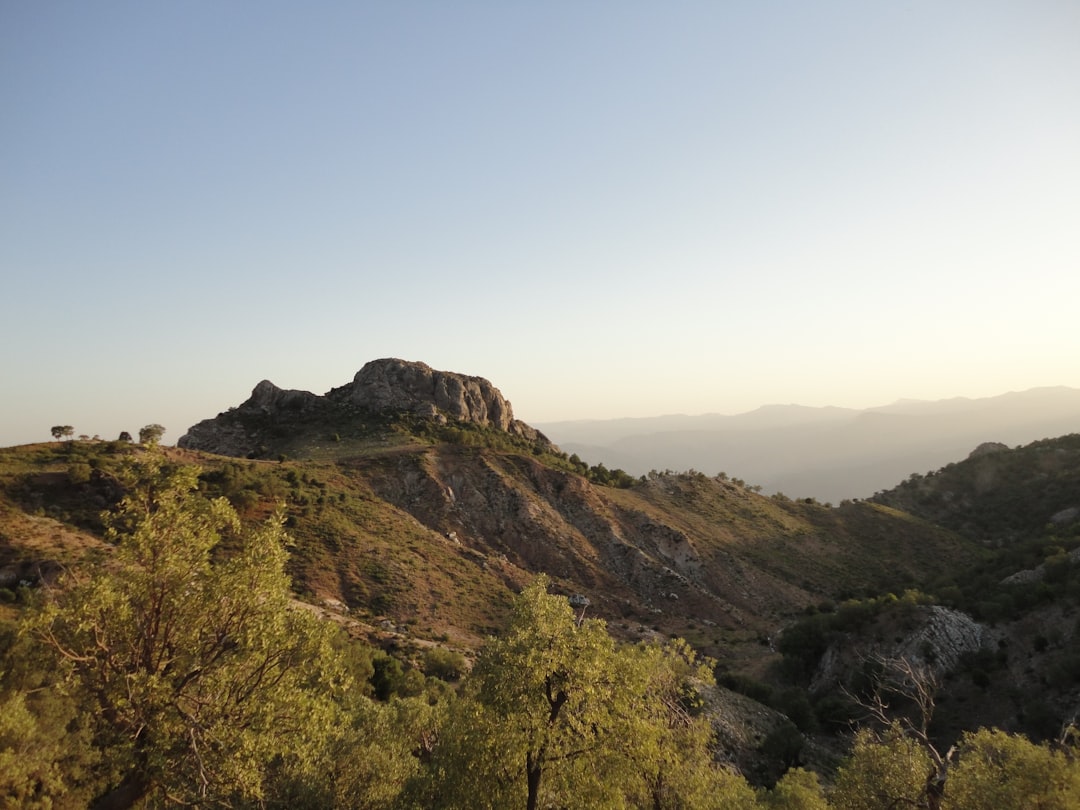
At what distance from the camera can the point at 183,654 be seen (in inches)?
570

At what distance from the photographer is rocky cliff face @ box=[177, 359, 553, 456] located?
109 meters

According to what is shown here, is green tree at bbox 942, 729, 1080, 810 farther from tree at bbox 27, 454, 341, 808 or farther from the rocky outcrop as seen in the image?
the rocky outcrop

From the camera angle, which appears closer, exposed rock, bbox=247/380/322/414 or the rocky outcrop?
exposed rock, bbox=247/380/322/414

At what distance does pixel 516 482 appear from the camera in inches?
3452

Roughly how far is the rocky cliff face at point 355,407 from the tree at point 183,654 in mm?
93045

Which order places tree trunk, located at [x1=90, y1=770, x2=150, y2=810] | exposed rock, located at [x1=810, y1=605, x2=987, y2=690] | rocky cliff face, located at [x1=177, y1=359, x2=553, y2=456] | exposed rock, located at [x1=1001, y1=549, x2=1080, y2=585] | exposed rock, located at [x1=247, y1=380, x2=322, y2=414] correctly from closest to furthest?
tree trunk, located at [x1=90, y1=770, x2=150, y2=810] < exposed rock, located at [x1=810, y1=605, x2=987, y2=690] < exposed rock, located at [x1=1001, y1=549, x2=1080, y2=585] < rocky cliff face, located at [x1=177, y1=359, x2=553, y2=456] < exposed rock, located at [x1=247, y1=380, x2=322, y2=414]

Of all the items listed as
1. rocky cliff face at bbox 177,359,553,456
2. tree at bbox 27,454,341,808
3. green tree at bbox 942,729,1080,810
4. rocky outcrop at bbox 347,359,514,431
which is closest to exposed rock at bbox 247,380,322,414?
rocky cliff face at bbox 177,359,553,456

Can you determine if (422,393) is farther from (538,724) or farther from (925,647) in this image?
(538,724)

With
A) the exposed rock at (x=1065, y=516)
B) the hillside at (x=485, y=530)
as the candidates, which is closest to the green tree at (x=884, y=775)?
the hillside at (x=485, y=530)

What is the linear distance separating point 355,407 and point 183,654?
111457 millimetres

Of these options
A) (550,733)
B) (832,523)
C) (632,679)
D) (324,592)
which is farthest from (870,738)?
(832,523)

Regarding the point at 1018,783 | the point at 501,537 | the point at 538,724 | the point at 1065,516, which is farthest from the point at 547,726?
the point at 1065,516

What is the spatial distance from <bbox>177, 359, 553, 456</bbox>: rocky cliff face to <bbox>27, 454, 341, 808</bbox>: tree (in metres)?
93.0

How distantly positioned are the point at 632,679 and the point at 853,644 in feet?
160
